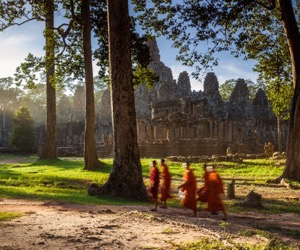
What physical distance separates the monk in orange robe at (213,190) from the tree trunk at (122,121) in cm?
354

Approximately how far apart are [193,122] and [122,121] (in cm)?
2618

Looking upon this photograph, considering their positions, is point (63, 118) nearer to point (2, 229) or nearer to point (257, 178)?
point (257, 178)

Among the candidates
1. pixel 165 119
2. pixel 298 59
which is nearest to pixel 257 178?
pixel 298 59

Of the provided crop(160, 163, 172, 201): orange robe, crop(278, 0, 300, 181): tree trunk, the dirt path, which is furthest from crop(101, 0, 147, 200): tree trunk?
crop(278, 0, 300, 181): tree trunk

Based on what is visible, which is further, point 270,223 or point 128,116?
point 128,116

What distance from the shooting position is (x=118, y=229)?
673 cm

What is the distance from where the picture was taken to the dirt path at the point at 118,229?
5.71 meters

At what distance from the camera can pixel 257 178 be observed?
17.4m

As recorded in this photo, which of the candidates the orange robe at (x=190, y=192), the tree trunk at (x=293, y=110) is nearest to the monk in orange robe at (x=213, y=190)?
the orange robe at (x=190, y=192)

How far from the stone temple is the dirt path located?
77.9 feet

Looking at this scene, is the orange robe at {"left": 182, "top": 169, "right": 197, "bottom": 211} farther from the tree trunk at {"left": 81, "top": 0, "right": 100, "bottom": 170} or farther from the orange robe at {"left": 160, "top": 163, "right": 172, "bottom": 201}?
the tree trunk at {"left": 81, "top": 0, "right": 100, "bottom": 170}

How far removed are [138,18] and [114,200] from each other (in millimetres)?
11763

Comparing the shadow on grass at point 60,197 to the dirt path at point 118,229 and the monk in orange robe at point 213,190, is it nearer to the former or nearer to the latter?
the dirt path at point 118,229

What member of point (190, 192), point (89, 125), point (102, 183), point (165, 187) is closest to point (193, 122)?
point (89, 125)
